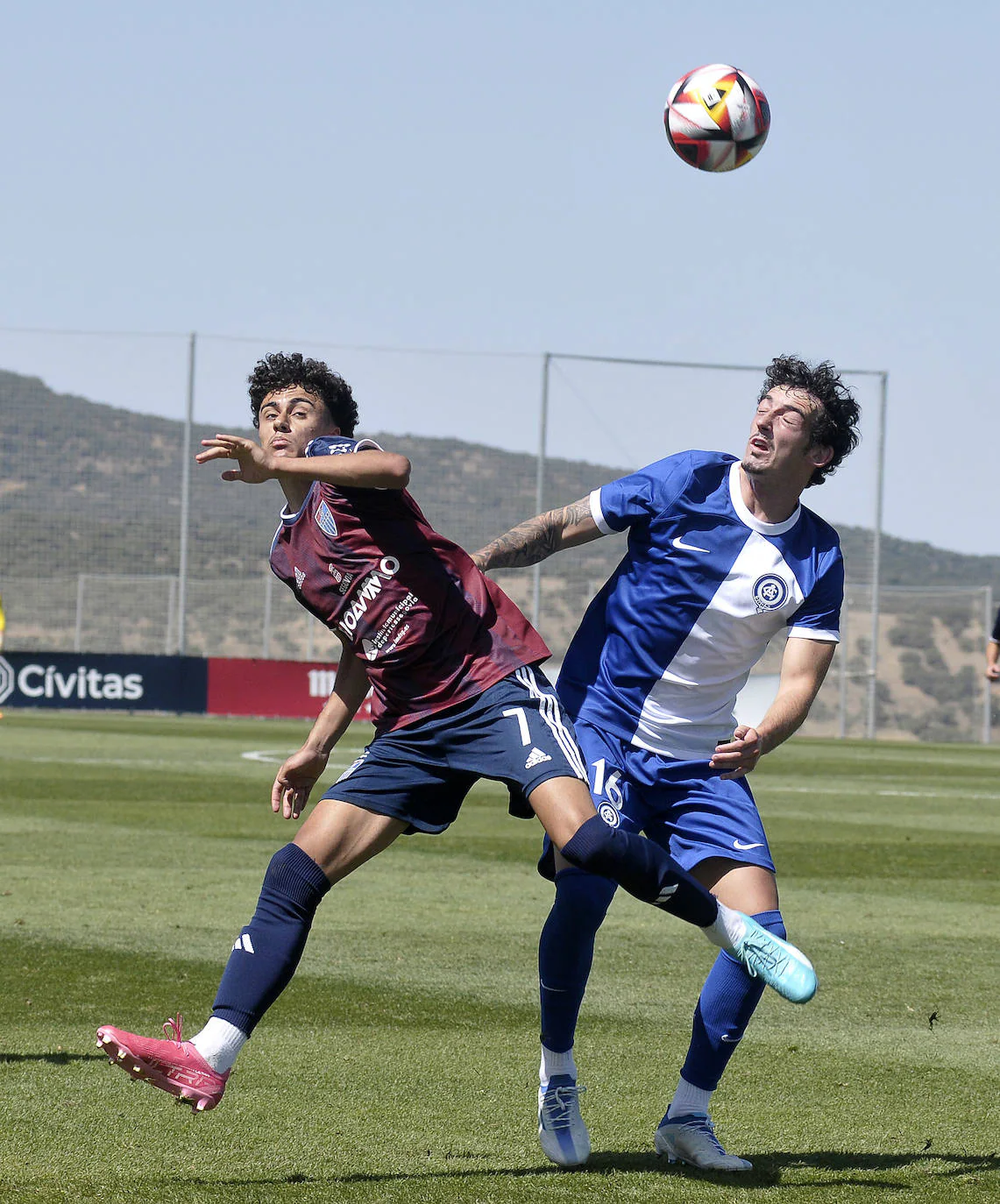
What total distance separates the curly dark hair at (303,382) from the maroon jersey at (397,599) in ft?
1.06

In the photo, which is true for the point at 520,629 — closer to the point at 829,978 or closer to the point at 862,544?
the point at 829,978

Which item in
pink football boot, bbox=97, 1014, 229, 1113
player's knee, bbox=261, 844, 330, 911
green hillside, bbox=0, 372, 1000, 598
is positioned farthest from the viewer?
green hillside, bbox=0, 372, 1000, 598

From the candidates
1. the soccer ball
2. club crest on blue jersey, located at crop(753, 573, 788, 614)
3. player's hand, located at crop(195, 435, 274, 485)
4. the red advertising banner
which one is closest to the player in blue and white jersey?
club crest on blue jersey, located at crop(753, 573, 788, 614)

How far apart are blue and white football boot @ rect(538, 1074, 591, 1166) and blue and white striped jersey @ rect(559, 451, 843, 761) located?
1006 millimetres

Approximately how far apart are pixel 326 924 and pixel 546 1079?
413 centimetres

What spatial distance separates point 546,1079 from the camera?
15.3 ft

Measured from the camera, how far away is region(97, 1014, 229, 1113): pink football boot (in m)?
4.06

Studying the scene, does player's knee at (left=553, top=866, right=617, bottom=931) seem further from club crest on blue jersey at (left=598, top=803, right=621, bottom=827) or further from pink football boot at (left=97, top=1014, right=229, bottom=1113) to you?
pink football boot at (left=97, top=1014, right=229, bottom=1113)

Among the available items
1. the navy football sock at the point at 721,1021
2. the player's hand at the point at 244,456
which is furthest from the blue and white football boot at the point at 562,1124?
the player's hand at the point at 244,456

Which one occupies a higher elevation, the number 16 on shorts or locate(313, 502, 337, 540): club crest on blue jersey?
locate(313, 502, 337, 540): club crest on blue jersey

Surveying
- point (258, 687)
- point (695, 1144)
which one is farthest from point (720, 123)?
point (258, 687)

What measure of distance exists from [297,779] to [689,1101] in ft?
4.72

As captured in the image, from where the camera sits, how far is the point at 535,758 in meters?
4.44

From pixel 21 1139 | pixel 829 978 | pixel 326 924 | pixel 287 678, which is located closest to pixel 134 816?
pixel 326 924
